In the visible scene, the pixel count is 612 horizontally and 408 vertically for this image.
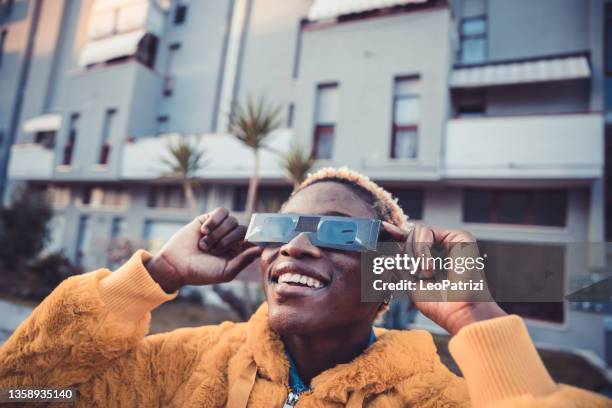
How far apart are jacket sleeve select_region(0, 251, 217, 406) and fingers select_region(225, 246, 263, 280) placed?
31 cm

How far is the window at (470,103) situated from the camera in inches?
423

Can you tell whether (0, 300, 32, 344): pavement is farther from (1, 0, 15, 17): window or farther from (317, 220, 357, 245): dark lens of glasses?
(1, 0, 15, 17): window

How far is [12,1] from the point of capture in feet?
38.8

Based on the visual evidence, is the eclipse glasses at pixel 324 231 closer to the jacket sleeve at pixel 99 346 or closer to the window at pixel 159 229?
the jacket sleeve at pixel 99 346

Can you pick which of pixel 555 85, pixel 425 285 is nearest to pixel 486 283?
pixel 425 285

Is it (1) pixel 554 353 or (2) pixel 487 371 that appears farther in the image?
(1) pixel 554 353

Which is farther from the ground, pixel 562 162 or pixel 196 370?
pixel 562 162

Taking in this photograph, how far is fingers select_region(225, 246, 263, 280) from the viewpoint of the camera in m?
1.75

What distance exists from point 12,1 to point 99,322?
1533 centimetres

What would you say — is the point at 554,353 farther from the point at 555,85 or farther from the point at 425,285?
the point at 425,285

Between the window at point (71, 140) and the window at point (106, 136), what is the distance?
177 centimetres

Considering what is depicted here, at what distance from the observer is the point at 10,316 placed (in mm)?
7902

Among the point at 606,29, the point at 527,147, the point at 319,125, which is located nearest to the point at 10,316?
the point at 319,125

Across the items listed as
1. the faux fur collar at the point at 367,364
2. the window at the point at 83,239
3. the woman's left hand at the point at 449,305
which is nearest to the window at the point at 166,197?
the window at the point at 83,239
